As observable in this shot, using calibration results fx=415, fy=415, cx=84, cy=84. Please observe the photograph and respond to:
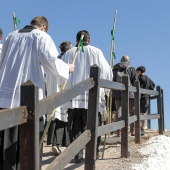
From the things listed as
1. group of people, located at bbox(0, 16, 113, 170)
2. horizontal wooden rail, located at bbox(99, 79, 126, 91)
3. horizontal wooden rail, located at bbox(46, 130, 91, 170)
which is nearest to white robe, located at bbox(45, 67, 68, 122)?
horizontal wooden rail, located at bbox(99, 79, 126, 91)

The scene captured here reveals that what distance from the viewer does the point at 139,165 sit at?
618 cm

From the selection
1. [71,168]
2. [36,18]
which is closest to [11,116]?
[36,18]

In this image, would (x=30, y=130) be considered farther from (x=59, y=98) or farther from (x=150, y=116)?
(x=150, y=116)

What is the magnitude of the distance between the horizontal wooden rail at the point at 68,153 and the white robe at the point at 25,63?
65cm

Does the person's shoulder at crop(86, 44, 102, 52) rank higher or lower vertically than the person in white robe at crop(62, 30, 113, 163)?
higher

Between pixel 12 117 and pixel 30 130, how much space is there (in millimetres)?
270

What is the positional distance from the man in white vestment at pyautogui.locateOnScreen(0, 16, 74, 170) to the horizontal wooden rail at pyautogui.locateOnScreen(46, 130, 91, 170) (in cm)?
52

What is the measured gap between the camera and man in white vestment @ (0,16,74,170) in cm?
412

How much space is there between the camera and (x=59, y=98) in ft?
12.0

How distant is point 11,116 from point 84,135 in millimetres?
2169

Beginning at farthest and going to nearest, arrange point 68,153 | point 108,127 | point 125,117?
1. point 125,117
2. point 108,127
3. point 68,153

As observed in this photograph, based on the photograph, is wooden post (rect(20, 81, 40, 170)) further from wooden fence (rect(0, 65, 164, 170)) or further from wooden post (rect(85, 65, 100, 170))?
wooden post (rect(85, 65, 100, 170))

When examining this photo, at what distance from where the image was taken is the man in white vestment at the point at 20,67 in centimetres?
412

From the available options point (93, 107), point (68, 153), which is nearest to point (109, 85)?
point (93, 107)
